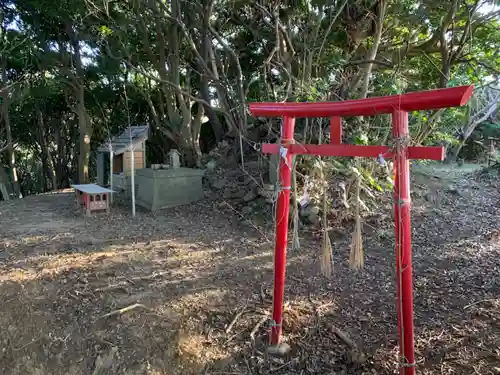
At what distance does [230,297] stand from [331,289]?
101 centimetres

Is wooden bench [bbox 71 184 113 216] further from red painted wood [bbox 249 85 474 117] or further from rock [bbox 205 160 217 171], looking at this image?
red painted wood [bbox 249 85 474 117]

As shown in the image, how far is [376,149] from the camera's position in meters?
2.22

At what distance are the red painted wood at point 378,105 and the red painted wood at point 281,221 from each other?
12 cm

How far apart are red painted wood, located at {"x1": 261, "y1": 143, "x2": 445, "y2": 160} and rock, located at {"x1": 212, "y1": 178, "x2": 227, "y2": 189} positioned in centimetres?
399

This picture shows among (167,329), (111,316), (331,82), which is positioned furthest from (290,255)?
(331,82)

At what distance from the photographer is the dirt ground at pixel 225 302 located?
271 cm

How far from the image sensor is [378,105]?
7.13ft

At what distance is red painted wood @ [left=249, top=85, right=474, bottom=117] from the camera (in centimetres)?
182

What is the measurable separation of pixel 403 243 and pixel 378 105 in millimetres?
828

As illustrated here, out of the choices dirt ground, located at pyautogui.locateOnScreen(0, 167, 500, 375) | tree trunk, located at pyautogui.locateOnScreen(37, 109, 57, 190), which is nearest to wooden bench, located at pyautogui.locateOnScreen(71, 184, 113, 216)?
dirt ground, located at pyautogui.locateOnScreen(0, 167, 500, 375)

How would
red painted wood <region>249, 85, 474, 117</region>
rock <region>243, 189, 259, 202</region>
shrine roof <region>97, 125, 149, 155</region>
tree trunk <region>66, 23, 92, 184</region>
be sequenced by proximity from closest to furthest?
red painted wood <region>249, 85, 474, 117</region>
rock <region>243, 189, 259, 202</region>
shrine roof <region>97, 125, 149, 155</region>
tree trunk <region>66, 23, 92, 184</region>

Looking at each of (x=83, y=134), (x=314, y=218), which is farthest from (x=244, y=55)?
(x=314, y=218)

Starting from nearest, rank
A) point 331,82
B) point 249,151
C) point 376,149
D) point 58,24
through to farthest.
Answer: point 376,149 < point 331,82 < point 249,151 < point 58,24

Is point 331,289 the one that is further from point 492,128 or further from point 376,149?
point 492,128
